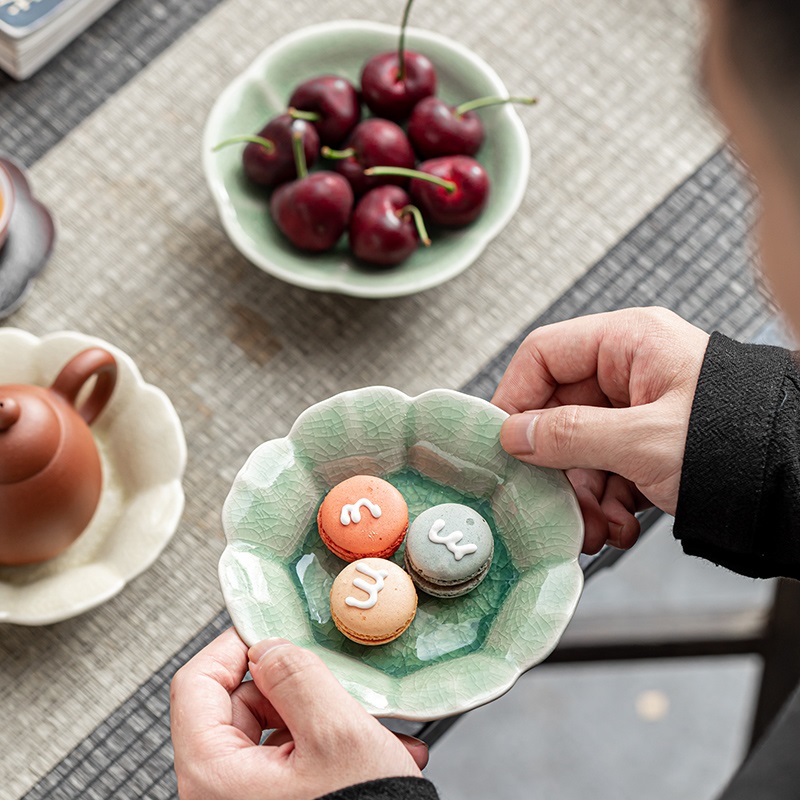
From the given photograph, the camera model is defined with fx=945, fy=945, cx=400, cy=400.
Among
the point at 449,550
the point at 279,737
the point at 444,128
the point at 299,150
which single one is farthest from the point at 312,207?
the point at 279,737

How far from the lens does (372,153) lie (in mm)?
933

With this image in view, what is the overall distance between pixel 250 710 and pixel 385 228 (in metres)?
0.45

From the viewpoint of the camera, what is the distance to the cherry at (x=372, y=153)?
932 mm

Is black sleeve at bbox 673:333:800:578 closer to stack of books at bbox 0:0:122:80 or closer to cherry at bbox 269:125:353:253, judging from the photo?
cherry at bbox 269:125:353:253

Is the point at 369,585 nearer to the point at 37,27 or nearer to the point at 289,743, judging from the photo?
the point at 289,743

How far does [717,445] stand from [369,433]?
0.88 feet

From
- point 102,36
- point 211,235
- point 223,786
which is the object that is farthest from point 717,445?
point 102,36

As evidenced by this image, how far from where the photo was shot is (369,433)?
759mm

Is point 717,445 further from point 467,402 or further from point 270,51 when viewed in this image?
point 270,51

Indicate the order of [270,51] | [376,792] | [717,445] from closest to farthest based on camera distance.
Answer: [376,792]
[717,445]
[270,51]

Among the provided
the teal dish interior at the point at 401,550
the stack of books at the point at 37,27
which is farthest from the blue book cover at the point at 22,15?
the teal dish interior at the point at 401,550

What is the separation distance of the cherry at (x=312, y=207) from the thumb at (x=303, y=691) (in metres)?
0.42

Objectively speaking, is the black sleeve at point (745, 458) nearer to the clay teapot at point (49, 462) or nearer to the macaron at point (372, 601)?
the macaron at point (372, 601)

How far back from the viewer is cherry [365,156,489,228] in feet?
3.01
